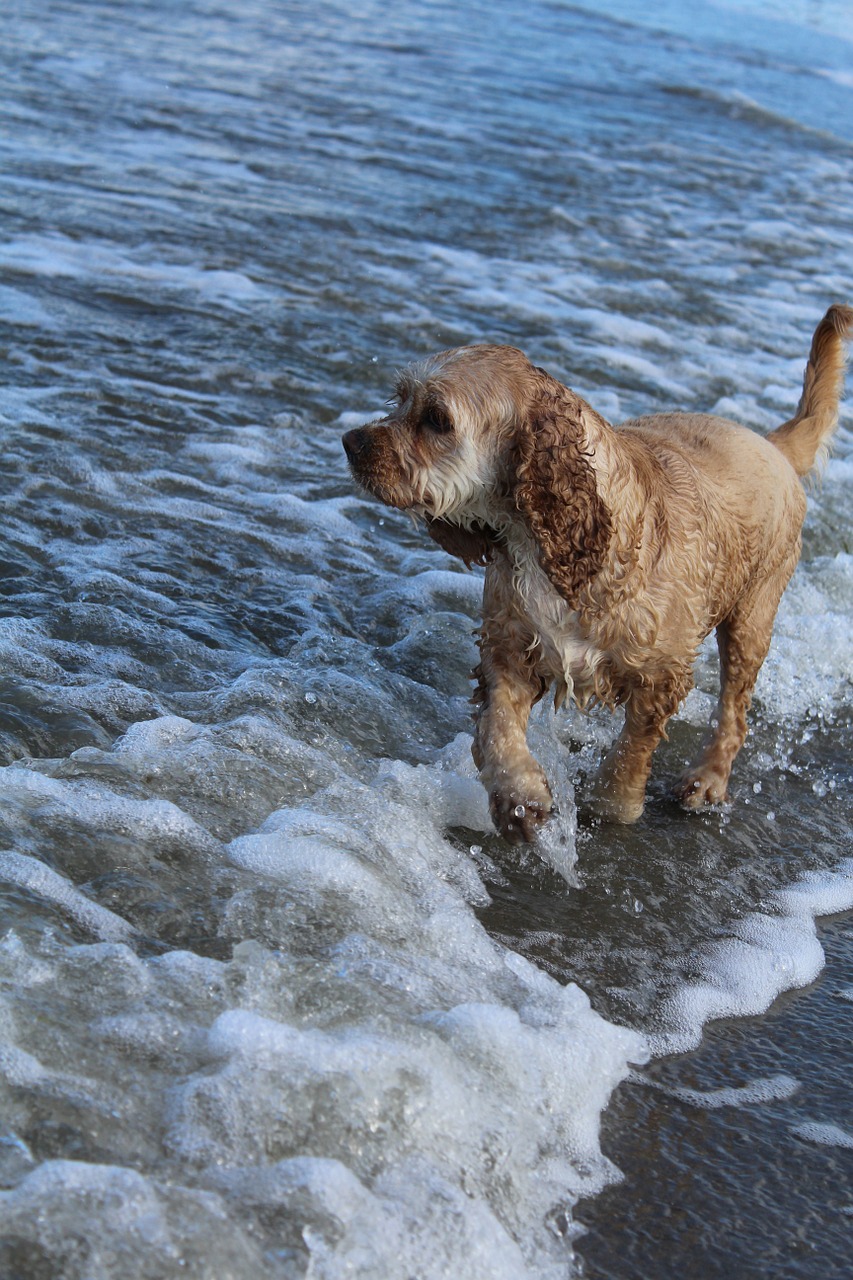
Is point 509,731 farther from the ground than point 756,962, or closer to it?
farther from the ground

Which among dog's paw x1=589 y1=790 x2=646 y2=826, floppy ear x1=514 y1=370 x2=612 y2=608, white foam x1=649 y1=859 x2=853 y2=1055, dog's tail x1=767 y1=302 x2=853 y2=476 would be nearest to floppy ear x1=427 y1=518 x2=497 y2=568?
floppy ear x1=514 y1=370 x2=612 y2=608

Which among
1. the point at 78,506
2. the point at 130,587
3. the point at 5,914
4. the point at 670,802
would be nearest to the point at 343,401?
the point at 78,506

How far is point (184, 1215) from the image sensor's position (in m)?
2.55

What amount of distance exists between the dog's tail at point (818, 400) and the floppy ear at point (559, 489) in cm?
160

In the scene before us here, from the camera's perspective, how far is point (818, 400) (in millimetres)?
5379

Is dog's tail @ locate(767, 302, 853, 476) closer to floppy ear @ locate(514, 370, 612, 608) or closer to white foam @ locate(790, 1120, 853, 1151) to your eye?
floppy ear @ locate(514, 370, 612, 608)

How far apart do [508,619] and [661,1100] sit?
1549 mm

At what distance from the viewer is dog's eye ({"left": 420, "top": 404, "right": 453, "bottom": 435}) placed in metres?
3.96

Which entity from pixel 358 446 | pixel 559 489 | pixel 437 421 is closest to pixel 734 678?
pixel 559 489

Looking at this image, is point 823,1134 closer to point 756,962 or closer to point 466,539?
point 756,962

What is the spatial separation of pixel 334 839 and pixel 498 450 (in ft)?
4.06

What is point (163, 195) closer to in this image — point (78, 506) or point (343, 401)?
point (343, 401)

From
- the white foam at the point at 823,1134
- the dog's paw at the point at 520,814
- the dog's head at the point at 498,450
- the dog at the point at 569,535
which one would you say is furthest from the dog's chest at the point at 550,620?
the white foam at the point at 823,1134

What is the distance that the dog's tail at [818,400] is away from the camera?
5.28 metres
